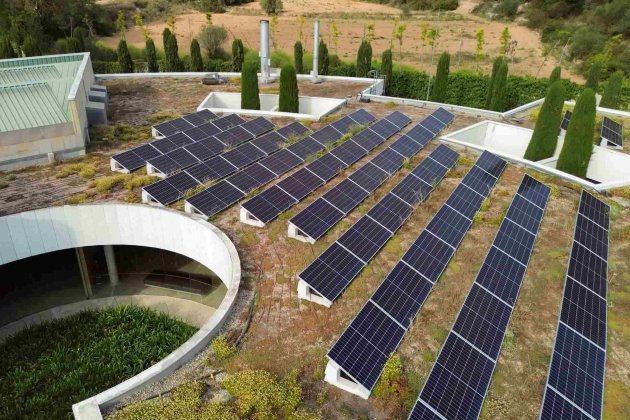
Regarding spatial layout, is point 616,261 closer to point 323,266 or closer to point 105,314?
point 323,266

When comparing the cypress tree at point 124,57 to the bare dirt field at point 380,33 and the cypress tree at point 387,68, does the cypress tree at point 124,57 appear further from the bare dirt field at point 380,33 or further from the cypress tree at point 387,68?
the bare dirt field at point 380,33

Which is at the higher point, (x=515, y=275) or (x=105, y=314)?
(x=515, y=275)

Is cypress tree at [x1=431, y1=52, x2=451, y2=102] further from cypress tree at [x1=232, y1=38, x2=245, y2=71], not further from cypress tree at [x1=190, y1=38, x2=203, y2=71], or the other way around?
cypress tree at [x1=190, y1=38, x2=203, y2=71]

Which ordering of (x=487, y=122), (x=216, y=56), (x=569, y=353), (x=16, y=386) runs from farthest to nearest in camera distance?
(x=216, y=56)
(x=487, y=122)
(x=16, y=386)
(x=569, y=353)

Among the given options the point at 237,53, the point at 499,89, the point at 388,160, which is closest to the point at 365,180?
the point at 388,160

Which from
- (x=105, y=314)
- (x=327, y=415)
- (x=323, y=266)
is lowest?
(x=105, y=314)

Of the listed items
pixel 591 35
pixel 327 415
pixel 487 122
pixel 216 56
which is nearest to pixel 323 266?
pixel 327 415

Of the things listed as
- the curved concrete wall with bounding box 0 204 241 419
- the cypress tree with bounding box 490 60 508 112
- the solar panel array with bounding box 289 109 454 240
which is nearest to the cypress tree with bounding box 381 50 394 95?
the cypress tree with bounding box 490 60 508 112
